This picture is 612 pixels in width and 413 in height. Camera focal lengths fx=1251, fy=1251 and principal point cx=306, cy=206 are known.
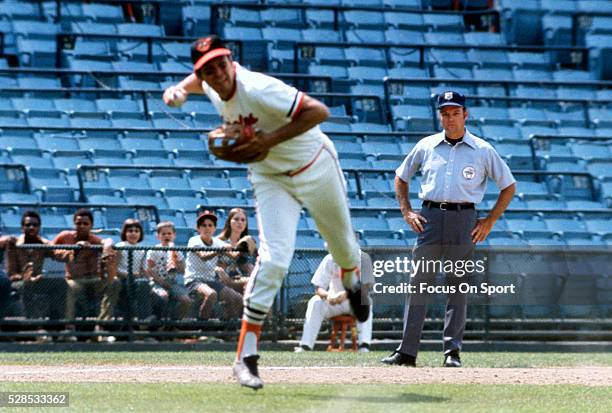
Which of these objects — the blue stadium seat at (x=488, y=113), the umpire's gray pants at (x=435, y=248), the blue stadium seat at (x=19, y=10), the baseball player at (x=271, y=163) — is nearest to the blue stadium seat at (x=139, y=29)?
the blue stadium seat at (x=19, y=10)

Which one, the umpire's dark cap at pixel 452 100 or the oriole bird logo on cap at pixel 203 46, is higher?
the oriole bird logo on cap at pixel 203 46

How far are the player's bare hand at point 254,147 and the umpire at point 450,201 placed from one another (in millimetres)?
2923

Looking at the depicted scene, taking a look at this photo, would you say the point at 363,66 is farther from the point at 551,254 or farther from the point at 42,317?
the point at 42,317

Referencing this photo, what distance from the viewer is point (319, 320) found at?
1330cm

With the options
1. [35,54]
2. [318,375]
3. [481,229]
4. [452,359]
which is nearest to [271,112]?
[318,375]

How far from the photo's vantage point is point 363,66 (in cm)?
1939

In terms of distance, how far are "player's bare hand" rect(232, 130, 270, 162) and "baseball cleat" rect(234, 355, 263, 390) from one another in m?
1.14

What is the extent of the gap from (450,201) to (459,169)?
0.25 meters

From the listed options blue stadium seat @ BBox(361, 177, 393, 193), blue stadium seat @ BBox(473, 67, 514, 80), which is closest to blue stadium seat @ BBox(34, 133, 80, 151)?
blue stadium seat @ BBox(361, 177, 393, 193)

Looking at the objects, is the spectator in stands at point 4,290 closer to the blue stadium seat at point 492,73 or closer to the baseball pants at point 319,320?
the baseball pants at point 319,320

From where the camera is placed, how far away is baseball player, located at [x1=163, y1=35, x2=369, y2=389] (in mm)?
6660

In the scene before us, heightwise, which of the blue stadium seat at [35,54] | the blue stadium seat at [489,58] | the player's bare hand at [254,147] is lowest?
the player's bare hand at [254,147]

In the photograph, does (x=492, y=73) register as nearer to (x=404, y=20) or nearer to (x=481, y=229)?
(x=404, y=20)

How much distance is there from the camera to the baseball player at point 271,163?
666 centimetres
